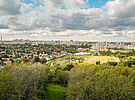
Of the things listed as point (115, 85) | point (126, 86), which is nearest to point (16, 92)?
point (115, 85)

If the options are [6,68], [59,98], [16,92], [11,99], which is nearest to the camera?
[11,99]

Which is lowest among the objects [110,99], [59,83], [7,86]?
[59,83]

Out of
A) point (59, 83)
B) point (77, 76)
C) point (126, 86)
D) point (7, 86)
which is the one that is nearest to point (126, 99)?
point (126, 86)

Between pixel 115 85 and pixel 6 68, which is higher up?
pixel 6 68

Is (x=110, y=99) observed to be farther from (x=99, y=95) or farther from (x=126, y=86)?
(x=126, y=86)

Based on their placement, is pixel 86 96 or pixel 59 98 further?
pixel 59 98

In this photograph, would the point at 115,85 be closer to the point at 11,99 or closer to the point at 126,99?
the point at 126,99

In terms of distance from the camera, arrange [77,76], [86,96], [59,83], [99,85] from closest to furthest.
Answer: [86,96] → [99,85] → [77,76] → [59,83]

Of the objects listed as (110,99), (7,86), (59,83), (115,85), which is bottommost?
(59,83)

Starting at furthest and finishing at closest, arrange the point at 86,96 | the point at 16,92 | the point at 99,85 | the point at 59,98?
the point at 59,98, the point at 99,85, the point at 86,96, the point at 16,92
